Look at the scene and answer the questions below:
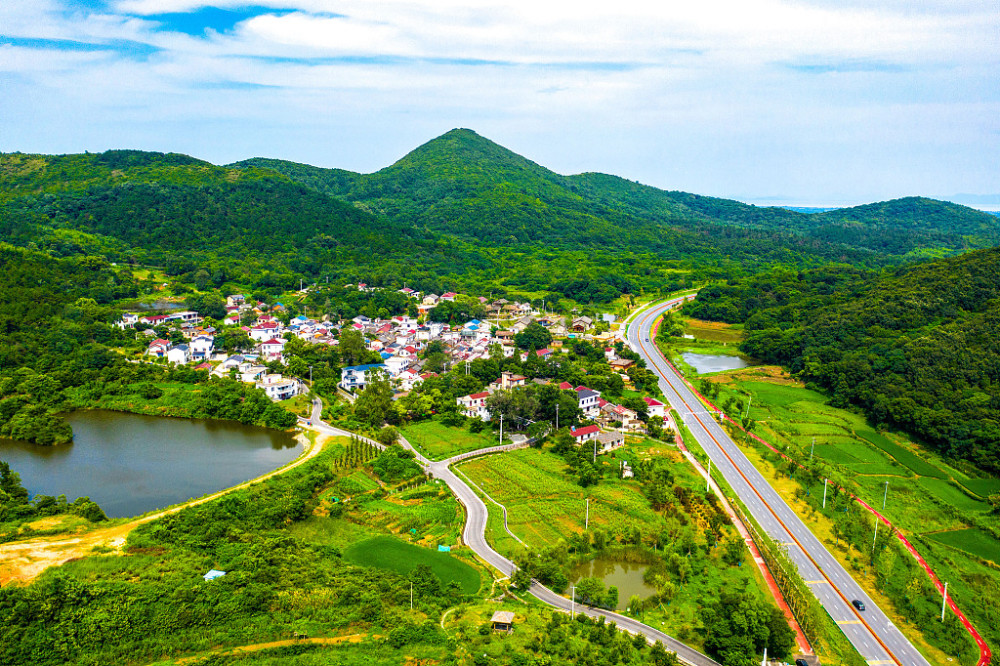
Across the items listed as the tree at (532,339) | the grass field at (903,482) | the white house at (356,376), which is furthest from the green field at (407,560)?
the tree at (532,339)

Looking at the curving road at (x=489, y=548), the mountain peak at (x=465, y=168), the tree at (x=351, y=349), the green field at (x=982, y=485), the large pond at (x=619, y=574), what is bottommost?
the large pond at (x=619, y=574)

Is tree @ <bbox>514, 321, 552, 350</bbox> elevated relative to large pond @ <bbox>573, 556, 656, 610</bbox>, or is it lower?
elevated

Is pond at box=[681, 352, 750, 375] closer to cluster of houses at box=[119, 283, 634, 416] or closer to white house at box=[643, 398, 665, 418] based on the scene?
cluster of houses at box=[119, 283, 634, 416]

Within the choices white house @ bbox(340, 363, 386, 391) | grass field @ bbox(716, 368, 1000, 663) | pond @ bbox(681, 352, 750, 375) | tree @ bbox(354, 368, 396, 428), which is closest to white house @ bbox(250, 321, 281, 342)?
white house @ bbox(340, 363, 386, 391)

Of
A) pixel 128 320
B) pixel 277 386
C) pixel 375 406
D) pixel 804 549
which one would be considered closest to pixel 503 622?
pixel 804 549

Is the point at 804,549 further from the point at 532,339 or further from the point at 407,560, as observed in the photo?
the point at 532,339

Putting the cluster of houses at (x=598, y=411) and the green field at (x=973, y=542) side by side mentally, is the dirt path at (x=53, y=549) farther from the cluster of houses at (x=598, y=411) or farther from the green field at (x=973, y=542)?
the green field at (x=973, y=542)
